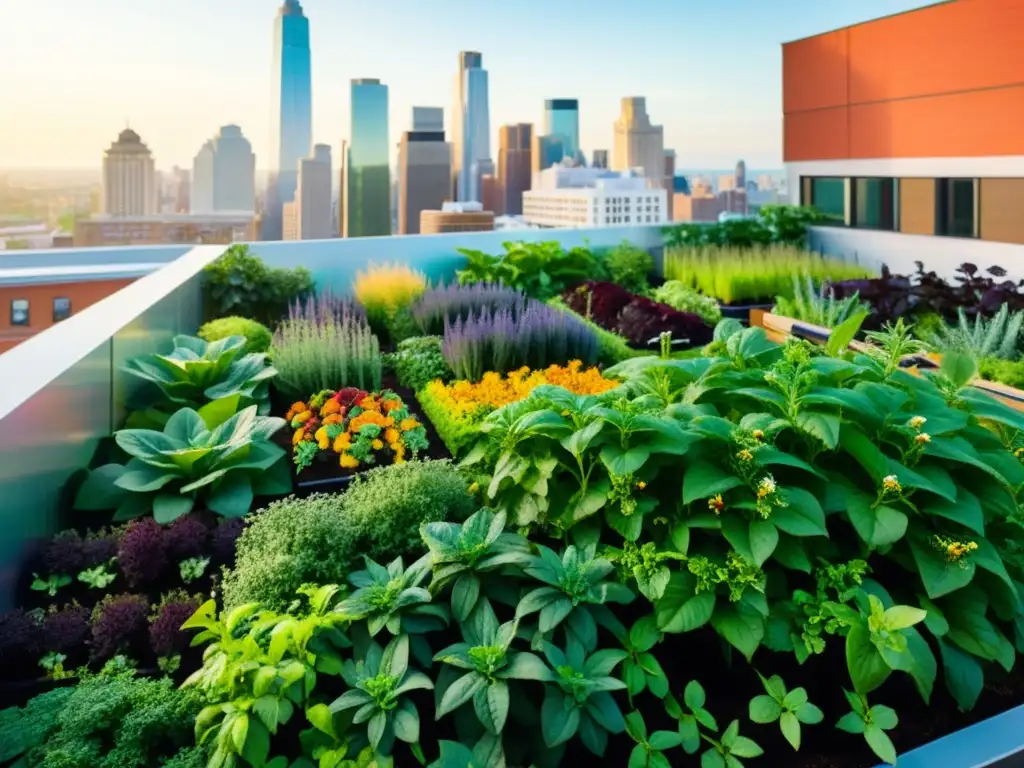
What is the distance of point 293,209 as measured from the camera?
4809 centimetres

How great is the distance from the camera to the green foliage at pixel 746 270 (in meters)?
7.90

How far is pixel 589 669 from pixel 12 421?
5.23 ft

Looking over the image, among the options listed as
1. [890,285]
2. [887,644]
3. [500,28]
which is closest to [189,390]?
[887,644]

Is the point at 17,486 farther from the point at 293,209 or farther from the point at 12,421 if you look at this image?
the point at 293,209

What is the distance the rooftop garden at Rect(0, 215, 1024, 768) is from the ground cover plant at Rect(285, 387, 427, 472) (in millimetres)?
440

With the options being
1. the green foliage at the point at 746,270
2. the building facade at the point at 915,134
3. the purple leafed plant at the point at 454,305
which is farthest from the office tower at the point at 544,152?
A: the purple leafed plant at the point at 454,305

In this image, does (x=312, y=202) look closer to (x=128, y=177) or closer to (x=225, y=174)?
(x=225, y=174)

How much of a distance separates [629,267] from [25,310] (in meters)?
5.25

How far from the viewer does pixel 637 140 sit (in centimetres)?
6356

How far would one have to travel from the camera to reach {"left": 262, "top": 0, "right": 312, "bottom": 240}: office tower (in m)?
50.6

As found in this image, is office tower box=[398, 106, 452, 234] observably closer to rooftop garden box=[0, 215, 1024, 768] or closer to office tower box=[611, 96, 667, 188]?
office tower box=[611, 96, 667, 188]

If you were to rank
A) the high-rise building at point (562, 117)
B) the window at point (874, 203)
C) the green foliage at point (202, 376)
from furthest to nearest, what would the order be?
the high-rise building at point (562, 117)
the window at point (874, 203)
the green foliage at point (202, 376)

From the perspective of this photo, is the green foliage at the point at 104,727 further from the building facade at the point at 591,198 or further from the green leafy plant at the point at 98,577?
the building facade at the point at 591,198

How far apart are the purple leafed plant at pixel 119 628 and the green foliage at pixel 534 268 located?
5.71m
